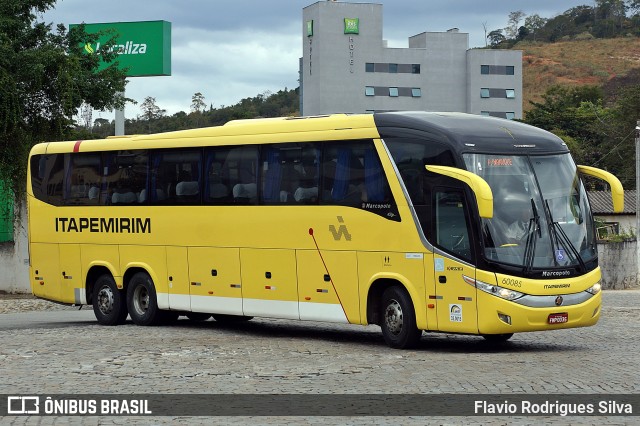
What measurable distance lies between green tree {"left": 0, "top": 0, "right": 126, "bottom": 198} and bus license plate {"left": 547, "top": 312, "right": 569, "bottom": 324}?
76.3 feet

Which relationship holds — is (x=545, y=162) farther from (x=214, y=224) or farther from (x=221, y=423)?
(x=221, y=423)

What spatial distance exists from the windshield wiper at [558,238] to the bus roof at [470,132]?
1.08 metres

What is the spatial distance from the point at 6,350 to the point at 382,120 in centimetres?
675

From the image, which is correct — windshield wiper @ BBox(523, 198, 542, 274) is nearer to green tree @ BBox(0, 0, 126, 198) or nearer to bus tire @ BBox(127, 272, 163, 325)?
bus tire @ BBox(127, 272, 163, 325)

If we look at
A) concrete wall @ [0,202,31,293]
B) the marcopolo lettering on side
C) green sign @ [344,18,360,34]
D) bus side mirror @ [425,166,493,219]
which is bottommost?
concrete wall @ [0,202,31,293]

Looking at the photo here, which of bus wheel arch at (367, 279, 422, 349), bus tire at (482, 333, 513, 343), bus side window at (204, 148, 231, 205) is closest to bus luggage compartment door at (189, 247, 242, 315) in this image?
bus side window at (204, 148, 231, 205)

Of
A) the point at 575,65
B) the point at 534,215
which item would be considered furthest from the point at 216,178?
the point at 575,65

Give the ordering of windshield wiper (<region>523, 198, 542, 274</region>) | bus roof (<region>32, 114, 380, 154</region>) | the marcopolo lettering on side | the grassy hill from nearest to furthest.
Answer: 1. windshield wiper (<region>523, 198, 542, 274</region>)
2. bus roof (<region>32, 114, 380, 154</region>)
3. the marcopolo lettering on side
4. the grassy hill

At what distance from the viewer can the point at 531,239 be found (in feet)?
58.8

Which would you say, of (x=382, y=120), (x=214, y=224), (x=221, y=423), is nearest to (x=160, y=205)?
(x=214, y=224)

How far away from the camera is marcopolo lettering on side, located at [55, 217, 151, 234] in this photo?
23922 mm

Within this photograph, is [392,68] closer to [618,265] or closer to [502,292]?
[618,265]

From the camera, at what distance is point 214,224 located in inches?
881

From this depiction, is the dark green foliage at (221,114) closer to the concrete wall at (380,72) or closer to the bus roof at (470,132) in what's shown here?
the concrete wall at (380,72)
